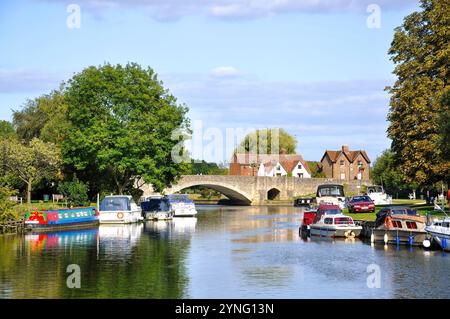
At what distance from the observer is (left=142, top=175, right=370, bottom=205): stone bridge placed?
465 feet

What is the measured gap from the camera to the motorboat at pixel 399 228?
175 ft

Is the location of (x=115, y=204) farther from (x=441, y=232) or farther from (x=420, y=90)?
(x=441, y=232)

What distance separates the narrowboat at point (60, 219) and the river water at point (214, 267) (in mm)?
2443

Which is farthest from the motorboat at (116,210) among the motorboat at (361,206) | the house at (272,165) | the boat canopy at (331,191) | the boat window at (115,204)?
the house at (272,165)

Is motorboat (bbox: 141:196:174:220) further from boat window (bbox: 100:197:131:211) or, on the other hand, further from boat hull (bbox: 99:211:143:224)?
boat window (bbox: 100:197:131:211)

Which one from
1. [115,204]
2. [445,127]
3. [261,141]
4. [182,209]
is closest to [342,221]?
[445,127]

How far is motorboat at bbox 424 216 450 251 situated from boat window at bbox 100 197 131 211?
1404 inches

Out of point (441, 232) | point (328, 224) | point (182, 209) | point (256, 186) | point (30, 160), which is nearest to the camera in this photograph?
point (441, 232)

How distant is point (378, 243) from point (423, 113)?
24055mm

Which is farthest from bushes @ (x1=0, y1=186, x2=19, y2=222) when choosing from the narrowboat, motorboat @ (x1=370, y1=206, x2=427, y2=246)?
motorboat @ (x1=370, y1=206, x2=427, y2=246)

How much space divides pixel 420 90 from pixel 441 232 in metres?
30.6

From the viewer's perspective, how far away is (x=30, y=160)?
89.8m

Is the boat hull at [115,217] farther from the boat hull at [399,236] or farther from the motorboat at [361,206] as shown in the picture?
the boat hull at [399,236]
